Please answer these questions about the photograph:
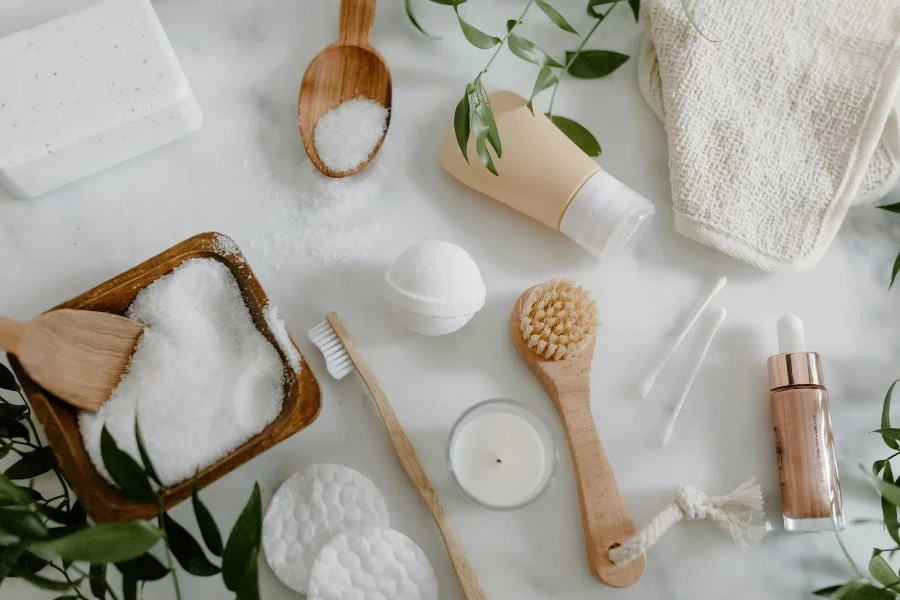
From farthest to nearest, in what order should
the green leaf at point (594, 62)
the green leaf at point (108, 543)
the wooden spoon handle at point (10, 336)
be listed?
the green leaf at point (594, 62), the wooden spoon handle at point (10, 336), the green leaf at point (108, 543)

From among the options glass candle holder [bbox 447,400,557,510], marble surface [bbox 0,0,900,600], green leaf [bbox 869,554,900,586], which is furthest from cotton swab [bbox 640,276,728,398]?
green leaf [bbox 869,554,900,586]

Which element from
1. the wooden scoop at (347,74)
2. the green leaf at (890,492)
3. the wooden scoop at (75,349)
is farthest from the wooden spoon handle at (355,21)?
the green leaf at (890,492)

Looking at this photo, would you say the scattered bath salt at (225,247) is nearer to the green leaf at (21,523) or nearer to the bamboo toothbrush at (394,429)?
the bamboo toothbrush at (394,429)

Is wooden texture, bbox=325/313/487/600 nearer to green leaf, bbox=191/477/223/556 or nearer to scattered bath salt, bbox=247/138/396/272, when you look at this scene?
scattered bath salt, bbox=247/138/396/272

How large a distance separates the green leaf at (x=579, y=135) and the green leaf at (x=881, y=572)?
0.42 m

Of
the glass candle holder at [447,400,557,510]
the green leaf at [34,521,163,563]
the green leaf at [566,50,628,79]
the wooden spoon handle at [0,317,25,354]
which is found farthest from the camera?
the green leaf at [566,50,628,79]

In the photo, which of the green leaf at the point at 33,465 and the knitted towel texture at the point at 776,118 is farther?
the knitted towel texture at the point at 776,118

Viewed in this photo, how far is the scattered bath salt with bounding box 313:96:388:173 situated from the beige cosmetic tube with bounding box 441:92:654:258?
7 centimetres

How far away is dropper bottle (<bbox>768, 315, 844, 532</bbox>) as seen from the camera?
2.05ft

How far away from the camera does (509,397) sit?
668 millimetres

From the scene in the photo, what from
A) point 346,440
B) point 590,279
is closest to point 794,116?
point 590,279

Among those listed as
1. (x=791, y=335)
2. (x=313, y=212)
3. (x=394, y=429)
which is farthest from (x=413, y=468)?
(x=791, y=335)

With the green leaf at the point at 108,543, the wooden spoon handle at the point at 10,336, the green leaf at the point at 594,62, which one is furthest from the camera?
the green leaf at the point at 594,62

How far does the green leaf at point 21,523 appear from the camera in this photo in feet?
1.42
